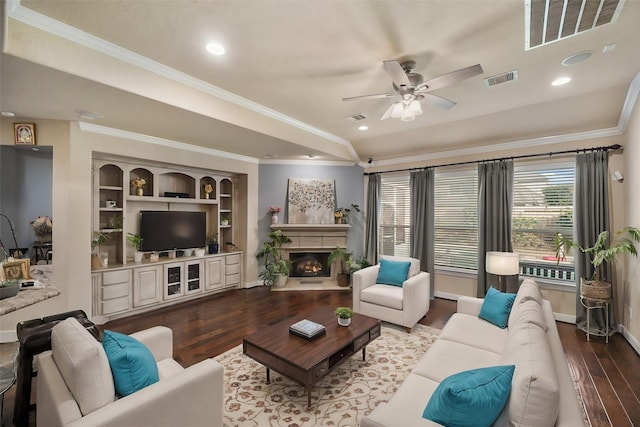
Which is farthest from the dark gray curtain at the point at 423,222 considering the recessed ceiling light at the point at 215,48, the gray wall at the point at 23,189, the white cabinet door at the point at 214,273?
the gray wall at the point at 23,189

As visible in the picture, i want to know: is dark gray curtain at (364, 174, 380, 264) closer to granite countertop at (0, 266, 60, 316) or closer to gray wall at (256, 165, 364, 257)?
gray wall at (256, 165, 364, 257)

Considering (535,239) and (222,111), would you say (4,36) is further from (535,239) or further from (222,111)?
(535,239)

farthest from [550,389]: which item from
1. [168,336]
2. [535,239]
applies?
[535,239]

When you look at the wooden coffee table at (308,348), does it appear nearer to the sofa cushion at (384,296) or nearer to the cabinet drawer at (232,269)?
the sofa cushion at (384,296)

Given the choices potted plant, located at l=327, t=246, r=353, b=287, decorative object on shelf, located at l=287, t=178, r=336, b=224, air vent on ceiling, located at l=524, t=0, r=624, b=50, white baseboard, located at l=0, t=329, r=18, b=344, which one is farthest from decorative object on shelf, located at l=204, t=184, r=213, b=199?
air vent on ceiling, located at l=524, t=0, r=624, b=50

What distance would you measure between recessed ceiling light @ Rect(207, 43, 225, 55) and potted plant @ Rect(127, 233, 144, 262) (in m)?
3.32

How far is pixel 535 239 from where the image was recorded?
4379 millimetres

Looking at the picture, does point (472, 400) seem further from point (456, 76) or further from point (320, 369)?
point (456, 76)

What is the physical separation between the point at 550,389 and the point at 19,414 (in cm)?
308

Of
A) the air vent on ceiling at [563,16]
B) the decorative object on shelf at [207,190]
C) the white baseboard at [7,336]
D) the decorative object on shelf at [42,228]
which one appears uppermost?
the air vent on ceiling at [563,16]

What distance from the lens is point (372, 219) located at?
6031 mm

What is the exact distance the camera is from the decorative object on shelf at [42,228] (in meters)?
4.91

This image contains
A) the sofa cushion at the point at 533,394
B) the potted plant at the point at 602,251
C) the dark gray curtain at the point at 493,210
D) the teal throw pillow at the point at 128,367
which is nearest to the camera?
the sofa cushion at the point at 533,394

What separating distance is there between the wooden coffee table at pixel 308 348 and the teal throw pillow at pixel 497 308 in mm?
1071
